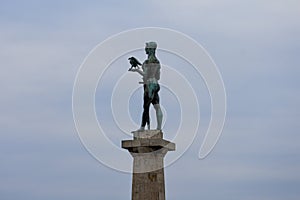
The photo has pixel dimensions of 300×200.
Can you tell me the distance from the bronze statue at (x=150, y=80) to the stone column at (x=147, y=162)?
31.1 inches

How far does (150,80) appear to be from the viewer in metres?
35.7

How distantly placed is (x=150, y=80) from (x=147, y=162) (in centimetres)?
337

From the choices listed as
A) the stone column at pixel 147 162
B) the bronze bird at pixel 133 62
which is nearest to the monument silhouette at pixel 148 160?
the stone column at pixel 147 162

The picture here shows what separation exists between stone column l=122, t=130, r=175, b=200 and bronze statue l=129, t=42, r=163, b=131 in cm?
79

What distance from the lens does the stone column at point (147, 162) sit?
113 feet

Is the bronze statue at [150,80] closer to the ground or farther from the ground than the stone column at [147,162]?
farther from the ground

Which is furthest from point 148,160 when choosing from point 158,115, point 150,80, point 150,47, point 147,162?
point 150,47

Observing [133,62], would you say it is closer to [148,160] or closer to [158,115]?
[158,115]

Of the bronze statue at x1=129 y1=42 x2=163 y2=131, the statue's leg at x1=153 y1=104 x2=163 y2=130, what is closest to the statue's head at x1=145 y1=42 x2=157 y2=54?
the bronze statue at x1=129 y1=42 x2=163 y2=131

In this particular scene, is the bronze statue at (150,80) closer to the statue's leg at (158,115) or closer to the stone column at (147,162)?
the statue's leg at (158,115)

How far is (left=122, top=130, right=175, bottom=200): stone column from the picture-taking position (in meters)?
34.6

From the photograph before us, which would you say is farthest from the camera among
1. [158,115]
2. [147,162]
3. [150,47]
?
[150,47]

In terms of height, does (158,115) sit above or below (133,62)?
below

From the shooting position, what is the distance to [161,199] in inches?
1373
